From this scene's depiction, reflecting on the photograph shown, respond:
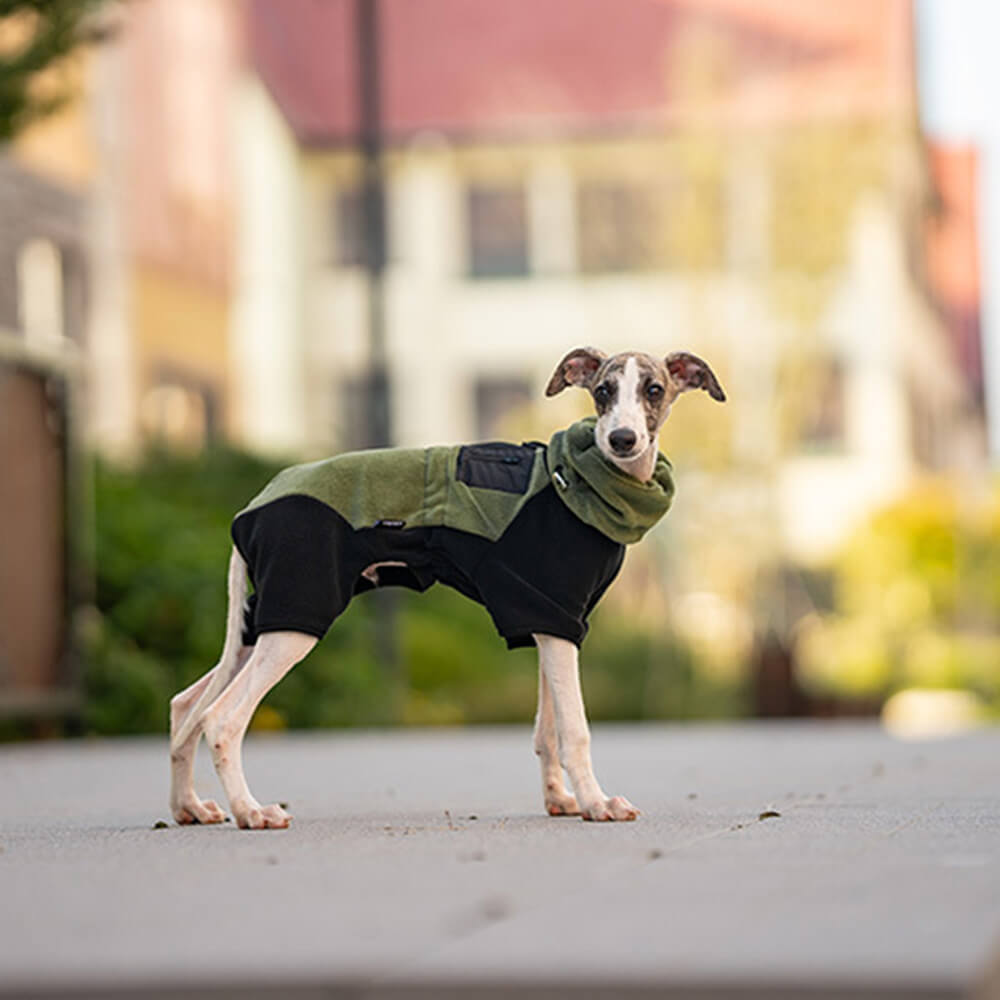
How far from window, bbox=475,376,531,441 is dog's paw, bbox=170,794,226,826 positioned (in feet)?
97.6

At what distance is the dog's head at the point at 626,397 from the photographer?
24.9ft

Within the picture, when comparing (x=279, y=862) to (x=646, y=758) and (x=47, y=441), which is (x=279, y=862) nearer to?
(x=646, y=758)

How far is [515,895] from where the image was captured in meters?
5.48

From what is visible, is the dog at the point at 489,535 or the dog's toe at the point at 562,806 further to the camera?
the dog's toe at the point at 562,806

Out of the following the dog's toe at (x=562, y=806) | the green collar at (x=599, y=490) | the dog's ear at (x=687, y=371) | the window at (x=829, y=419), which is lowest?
the dog's toe at (x=562, y=806)

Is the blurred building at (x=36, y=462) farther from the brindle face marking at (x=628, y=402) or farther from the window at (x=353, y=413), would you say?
the window at (x=353, y=413)

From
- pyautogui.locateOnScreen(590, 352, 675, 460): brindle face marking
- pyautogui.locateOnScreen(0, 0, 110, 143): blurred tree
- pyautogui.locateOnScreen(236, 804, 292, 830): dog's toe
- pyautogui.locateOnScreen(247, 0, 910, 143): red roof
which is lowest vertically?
pyautogui.locateOnScreen(236, 804, 292, 830): dog's toe

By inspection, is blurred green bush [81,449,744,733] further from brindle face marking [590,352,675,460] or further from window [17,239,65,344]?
brindle face marking [590,352,675,460]

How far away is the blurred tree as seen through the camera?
14.8 metres

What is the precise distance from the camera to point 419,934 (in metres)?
4.86

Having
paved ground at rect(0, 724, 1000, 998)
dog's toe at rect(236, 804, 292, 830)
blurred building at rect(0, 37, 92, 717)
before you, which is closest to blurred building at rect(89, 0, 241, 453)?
blurred building at rect(0, 37, 92, 717)

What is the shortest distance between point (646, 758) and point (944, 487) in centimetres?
2533

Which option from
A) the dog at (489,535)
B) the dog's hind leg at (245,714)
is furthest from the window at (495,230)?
the dog's hind leg at (245,714)

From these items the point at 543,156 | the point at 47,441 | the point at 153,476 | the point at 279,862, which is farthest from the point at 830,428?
the point at 279,862
